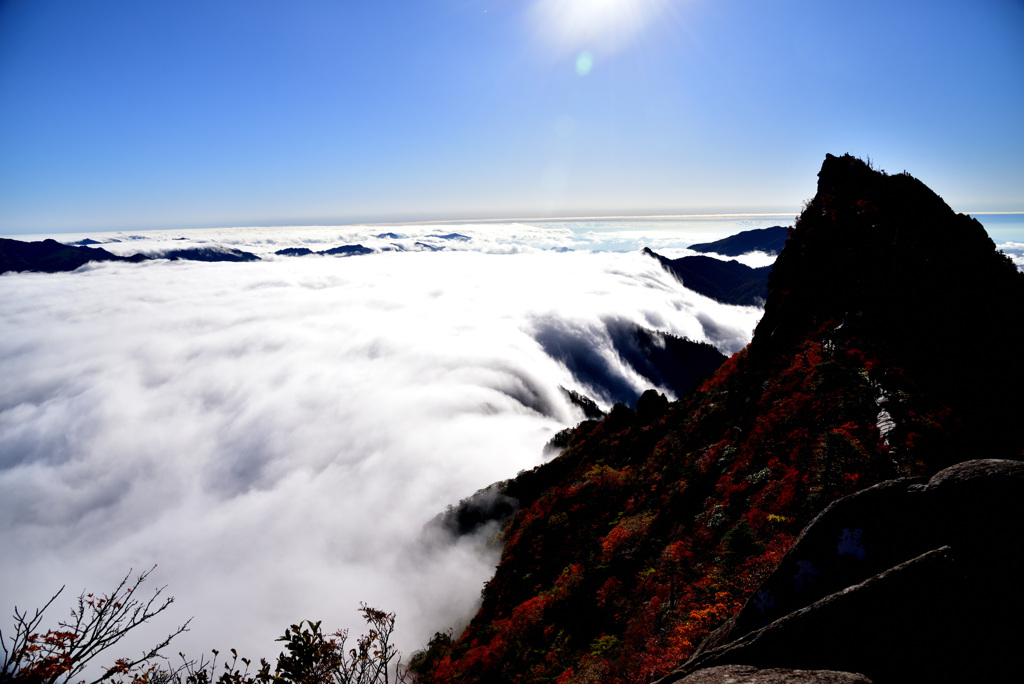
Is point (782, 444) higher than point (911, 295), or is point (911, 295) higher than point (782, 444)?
point (911, 295)

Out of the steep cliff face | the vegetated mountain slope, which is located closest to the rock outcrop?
the vegetated mountain slope

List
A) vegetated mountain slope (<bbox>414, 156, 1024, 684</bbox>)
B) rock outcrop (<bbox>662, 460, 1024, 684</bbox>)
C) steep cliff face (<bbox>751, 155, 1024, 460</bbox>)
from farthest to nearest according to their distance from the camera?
steep cliff face (<bbox>751, 155, 1024, 460</bbox>) < vegetated mountain slope (<bbox>414, 156, 1024, 684</bbox>) < rock outcrop (<bbox>662, 460, 1024, 684</bbox>)

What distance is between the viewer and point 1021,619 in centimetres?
661

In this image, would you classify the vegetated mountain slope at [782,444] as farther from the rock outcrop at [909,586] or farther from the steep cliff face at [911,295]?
the rock outcrop at [909,586]

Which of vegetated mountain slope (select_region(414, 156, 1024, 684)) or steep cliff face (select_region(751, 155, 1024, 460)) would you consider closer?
vegetated mountain slope (select_region(414, 156, 1024, 684))

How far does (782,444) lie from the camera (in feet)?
70.2

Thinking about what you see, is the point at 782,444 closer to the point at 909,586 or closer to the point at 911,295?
the point at 911,295

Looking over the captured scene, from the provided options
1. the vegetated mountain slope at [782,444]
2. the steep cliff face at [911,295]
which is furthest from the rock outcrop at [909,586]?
the steep cliff face at [911,295]

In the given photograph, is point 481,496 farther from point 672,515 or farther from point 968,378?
point 968,378

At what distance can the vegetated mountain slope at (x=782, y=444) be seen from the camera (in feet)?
52.7

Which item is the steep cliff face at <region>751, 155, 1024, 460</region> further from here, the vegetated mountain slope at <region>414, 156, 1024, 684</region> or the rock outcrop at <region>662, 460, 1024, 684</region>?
the rock outcrop at <region>662, 460, 1024, 684</region>

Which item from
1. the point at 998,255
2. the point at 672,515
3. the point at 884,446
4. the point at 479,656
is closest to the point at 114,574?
the point at 479,656

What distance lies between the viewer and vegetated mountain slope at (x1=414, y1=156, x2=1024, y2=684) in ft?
52.7

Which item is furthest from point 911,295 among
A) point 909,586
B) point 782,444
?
point 909,586
